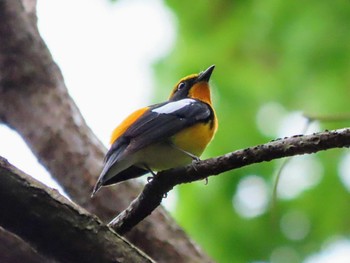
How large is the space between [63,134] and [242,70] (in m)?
1.31

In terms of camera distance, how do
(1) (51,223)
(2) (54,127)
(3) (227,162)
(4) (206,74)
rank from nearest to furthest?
(1) (51,223) → (3) (227,162) → (2) (54,127) → (4) (206,74)

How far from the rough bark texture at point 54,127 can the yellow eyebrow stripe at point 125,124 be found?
0.22 m

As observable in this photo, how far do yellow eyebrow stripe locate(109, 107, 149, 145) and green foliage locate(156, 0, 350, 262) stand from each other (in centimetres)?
77

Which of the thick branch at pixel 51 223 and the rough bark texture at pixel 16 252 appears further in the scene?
the rough bark texture at pixel 16 252

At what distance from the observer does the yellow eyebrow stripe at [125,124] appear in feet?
12.3

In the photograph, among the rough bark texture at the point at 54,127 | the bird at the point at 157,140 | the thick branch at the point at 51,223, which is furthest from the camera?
the rough bark texture at the point at 54,127

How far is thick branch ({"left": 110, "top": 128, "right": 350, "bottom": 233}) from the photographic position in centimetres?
227

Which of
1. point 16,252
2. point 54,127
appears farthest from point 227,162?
point 54,127

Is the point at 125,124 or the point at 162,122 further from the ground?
the point at 125,124

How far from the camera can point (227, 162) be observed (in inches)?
92.6

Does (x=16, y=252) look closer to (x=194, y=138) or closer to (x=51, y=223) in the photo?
(x=51, y=223)

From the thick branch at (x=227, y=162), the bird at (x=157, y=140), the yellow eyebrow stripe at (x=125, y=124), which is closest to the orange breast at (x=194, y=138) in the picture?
the bird at (x=157, y=140)

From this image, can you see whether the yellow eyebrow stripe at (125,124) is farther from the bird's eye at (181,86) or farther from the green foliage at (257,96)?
the green foliage at (257,96)

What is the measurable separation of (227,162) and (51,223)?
1.98ft
